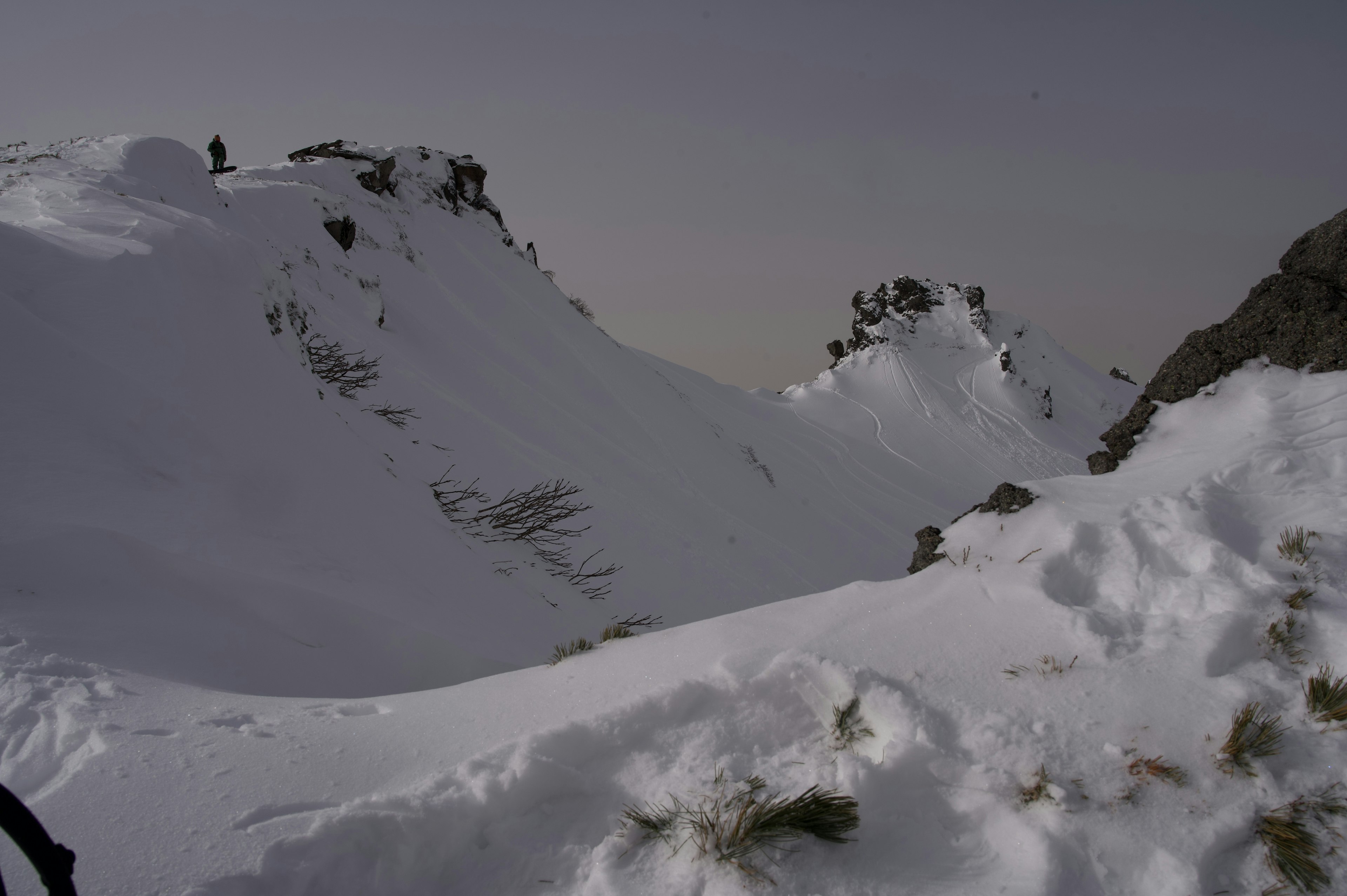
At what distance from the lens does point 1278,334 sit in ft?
10.8

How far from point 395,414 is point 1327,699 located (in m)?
8.78

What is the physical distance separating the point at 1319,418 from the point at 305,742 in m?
4.05

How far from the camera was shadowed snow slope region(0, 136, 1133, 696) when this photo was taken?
3.43 m

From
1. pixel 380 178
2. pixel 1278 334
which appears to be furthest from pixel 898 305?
pixel 1278 334

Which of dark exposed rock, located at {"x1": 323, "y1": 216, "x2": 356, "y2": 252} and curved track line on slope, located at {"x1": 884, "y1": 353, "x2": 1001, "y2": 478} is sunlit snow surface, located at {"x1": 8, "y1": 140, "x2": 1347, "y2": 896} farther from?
curved track line on slope, located at {"x1": 884, "y1": 353, "x2": 1001, "y2": 478}

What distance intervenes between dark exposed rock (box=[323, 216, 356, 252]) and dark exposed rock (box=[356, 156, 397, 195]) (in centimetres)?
397

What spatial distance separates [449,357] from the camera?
12.9 meters

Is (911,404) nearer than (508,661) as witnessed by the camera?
No

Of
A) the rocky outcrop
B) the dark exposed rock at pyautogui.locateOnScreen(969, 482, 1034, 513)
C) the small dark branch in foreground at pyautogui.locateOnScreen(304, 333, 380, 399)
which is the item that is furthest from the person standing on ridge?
the rocky outcrop

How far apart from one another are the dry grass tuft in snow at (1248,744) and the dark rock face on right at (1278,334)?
158 centimetres

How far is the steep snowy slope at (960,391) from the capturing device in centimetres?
2623

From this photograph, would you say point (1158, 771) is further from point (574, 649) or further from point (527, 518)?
point (527, 518)

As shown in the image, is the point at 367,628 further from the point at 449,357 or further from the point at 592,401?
the point at 592,401

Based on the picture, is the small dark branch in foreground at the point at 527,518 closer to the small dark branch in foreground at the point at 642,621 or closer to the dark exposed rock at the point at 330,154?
the small dark branch in foreground at the point at 642,621
